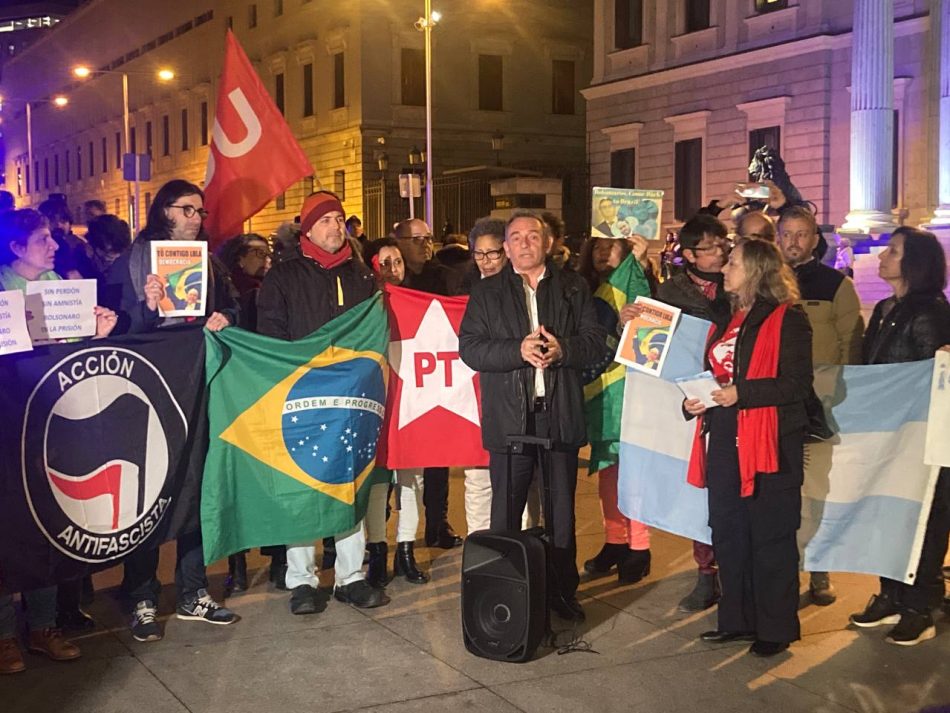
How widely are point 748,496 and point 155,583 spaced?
301cm

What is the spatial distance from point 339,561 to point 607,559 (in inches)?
65.3

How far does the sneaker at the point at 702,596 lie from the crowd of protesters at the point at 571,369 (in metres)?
0.01

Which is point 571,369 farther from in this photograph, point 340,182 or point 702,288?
point 340,182

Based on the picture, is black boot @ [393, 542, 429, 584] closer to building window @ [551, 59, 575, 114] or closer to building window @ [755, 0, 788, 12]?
building window @ [755, 0, 788, 12]

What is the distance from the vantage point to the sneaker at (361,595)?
6484mm

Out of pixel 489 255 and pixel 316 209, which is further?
pixel 489 255

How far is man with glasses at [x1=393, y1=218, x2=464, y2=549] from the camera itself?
7980 millimetres

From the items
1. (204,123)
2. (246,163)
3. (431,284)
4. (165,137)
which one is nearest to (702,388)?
(431,284)

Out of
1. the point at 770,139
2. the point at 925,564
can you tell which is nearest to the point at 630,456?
the point at 925,564

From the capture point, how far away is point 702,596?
6.51 metres

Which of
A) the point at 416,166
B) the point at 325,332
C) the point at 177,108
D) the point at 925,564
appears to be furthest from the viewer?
the point at 177,108

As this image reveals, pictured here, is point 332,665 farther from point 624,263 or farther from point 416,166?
point 416,166

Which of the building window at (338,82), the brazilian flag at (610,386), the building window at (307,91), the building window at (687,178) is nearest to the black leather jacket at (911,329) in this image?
the brazilian flag at (610,386)

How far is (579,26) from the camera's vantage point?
4859 cm
